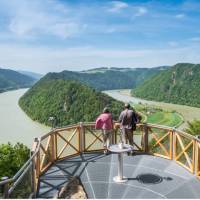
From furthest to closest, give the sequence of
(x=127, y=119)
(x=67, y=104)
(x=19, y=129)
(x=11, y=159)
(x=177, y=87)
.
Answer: (x=177, y=87)
(x=67, y=104)
(x=19, y=129)
(x=11, y=159)
(x=127, y=119)

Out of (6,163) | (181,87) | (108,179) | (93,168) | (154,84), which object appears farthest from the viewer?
(154,84)

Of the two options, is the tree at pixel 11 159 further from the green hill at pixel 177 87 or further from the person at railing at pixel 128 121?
the green hill at pixel 177 87

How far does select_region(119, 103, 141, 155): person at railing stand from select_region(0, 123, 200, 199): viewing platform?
63 cm

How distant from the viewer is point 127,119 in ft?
32.2

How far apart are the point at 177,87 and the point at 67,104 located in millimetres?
69357

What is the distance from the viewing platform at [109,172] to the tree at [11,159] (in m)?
13.8

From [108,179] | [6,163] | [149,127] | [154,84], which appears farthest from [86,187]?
[154,84]

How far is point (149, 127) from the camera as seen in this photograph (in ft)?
34.1

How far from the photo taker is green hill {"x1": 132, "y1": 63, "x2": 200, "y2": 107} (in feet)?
416

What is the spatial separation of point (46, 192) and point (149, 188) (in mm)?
2433

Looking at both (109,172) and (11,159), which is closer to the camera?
(109,172)

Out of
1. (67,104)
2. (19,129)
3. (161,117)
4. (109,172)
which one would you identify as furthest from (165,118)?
(109,172)

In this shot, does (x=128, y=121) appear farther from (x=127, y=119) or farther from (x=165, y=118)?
A: (x=165, y=118)

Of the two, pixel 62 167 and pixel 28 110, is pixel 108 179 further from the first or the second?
pixel 28 110
